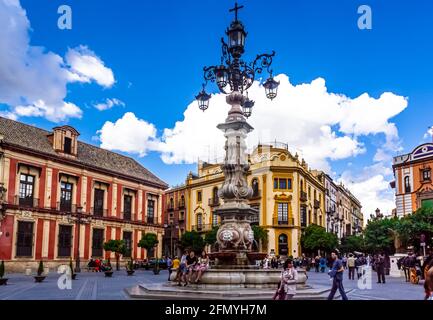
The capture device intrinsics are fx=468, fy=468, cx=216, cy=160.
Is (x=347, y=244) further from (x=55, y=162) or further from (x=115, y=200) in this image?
(x=55, y=162)

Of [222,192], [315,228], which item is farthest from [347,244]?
[222,192]

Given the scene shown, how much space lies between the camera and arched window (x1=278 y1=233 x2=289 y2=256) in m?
48.2

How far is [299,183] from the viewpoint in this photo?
5031 cm

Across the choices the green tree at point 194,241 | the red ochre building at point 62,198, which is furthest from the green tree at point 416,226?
the red ochre building at point 62,198

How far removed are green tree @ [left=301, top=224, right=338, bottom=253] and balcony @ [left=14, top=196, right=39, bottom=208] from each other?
2700 cm

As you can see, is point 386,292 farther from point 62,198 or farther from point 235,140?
point 62,198

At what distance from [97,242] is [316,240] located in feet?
71.7

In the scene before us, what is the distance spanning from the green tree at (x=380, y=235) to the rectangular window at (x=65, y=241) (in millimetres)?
25963

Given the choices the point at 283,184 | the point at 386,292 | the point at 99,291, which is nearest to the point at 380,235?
the point at 283,184

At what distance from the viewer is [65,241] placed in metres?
37.7

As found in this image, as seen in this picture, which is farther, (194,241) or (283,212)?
(283,212)

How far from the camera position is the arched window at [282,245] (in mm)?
48247

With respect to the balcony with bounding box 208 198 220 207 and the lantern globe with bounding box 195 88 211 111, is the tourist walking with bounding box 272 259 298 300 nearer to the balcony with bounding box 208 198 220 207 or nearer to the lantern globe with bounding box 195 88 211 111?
the lantern globe with bounding box 195 88 211 111

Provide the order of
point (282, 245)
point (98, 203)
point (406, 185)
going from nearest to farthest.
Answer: point (98, 203) → point (406, 185) → point (282, 245)
